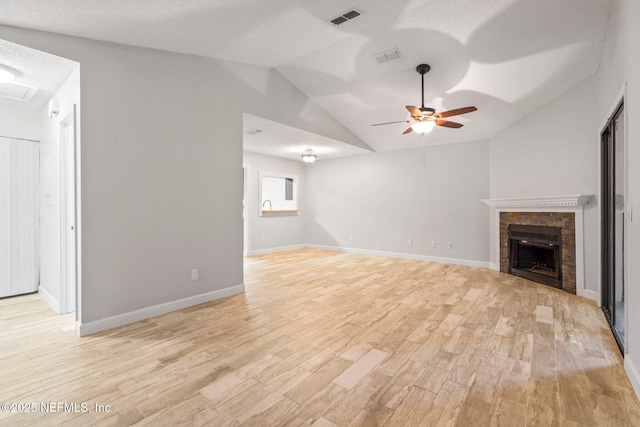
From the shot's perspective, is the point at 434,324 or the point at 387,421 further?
the point at 434,324

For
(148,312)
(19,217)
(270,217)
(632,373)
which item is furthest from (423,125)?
(19,217)

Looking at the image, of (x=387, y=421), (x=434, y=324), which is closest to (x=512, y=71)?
(x=434, y=324)

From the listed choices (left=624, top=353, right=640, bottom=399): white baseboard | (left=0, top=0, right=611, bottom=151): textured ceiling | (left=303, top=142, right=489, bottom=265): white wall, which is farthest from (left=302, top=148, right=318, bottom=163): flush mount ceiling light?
(left=624, top=353, right=640, bottom=399): white baseboard

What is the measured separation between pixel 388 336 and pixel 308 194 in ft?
19.1

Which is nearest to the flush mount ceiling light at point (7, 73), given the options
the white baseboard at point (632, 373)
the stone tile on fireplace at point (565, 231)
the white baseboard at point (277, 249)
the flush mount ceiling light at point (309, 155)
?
the flush mount ceiling light at point (309, 155)

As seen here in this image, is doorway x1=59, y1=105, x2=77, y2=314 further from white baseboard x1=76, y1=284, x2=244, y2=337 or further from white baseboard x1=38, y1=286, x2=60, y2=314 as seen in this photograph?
white baseboard x1=76, y1=284, x2=244, y2=337

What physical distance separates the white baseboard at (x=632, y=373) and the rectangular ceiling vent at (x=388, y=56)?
345 centimetres

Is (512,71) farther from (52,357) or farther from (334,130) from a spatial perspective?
(52,357)

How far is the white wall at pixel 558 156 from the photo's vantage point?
12.3 feet

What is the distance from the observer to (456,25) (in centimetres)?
296

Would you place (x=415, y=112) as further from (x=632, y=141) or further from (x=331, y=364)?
(x=331, y=364)

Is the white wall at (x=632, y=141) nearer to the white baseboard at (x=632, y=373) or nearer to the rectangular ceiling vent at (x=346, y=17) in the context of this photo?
the white baseboard at (x=632, y=373)

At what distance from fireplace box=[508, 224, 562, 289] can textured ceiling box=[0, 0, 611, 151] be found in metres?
1.84

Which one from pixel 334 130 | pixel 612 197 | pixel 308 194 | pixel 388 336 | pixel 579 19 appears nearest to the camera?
pixel 388 336
